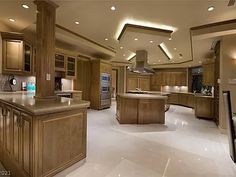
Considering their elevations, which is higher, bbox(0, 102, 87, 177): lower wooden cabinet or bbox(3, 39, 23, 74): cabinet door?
bbox(3, 39, 23, 74): cabinet door

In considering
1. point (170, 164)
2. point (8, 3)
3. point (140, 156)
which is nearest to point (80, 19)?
point (8, 3)

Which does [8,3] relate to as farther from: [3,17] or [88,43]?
[88,43]

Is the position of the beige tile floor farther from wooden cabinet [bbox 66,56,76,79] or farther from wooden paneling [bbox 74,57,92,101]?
wooden paneling [bbox 74,57,92,101]

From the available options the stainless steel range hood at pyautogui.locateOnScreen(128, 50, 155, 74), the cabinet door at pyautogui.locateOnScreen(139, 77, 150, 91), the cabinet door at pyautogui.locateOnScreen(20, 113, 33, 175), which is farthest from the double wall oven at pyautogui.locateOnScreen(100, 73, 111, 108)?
the cabinet door at pyautogui.locateOnScreen(20, 113, 33, 175)

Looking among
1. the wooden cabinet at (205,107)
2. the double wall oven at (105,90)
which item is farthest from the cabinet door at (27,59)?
the wooden cabinet at (205,107)

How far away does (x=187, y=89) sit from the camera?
415 inches

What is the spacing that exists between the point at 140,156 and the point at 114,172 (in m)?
0.69

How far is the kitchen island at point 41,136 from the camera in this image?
1845mm

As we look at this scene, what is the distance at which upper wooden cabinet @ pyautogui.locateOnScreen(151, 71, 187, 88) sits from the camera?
1079 cm

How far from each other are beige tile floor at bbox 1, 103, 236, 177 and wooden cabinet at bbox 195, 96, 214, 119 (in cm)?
141

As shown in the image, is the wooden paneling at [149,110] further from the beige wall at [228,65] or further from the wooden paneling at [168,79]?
the wooden paneling at [168,79]

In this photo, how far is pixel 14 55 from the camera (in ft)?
14.0

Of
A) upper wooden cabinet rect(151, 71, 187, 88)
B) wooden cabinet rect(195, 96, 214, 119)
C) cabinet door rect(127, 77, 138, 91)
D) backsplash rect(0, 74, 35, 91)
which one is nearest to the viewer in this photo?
backsplash rect(0, 74, 35, 91)

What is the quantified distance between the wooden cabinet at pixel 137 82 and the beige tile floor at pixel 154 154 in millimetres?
7255
